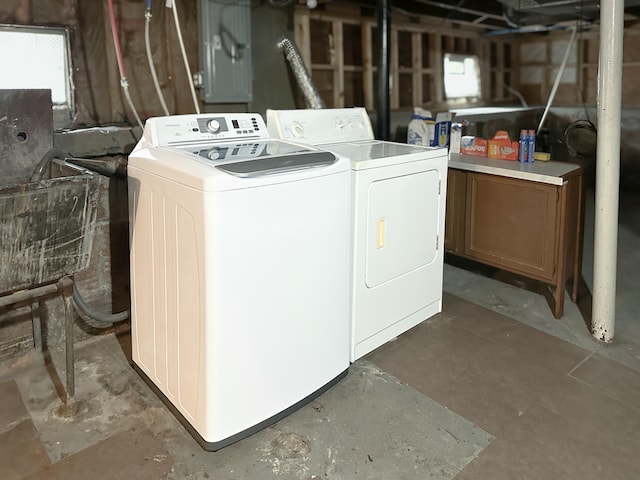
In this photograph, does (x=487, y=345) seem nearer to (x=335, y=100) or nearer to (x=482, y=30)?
(x=335, y=100)

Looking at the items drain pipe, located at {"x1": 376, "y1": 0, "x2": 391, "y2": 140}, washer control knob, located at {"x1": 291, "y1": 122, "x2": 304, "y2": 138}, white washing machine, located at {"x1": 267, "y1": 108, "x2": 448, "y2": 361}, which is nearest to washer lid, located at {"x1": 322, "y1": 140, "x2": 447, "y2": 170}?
white washing machine, located at {"x1": 267, "y1": 108, "x2": 448, "y2": 361}

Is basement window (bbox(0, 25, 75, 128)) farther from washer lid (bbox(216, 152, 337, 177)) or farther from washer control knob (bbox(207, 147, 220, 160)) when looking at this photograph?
washer lid (bbox(216, 152, 337, 177))

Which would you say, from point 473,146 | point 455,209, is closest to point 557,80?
point 473,146

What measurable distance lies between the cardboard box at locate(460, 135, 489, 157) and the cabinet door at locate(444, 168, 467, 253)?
0.23m

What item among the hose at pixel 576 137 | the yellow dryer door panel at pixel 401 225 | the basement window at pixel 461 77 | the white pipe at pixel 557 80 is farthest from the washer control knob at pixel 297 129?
the basement window at pixel 461 77

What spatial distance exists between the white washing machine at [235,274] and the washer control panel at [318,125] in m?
0.34

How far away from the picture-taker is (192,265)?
1.59 m

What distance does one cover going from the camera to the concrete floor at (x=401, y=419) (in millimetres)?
1610

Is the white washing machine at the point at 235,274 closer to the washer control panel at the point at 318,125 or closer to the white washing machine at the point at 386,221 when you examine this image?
the white washing machine at the point at 386,221

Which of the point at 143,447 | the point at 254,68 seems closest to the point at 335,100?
the point at 254,68

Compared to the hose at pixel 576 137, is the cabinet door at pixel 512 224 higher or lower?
lower

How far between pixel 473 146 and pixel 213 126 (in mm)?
1640

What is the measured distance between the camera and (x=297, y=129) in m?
2.37

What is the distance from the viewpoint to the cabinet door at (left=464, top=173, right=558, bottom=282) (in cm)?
256
